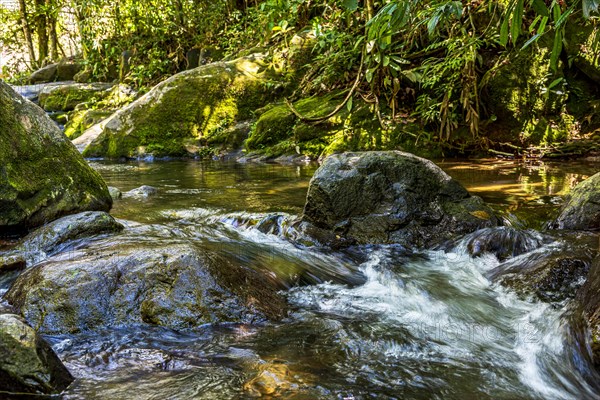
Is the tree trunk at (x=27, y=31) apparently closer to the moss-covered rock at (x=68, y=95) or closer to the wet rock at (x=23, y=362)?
the moss-covered rock at (x=68, y=95)

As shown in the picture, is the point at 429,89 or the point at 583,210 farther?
the point at 429,89

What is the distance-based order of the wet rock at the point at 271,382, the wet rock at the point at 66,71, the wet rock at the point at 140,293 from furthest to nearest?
the wet rock at the point at 66,71 → the wet rock at the point at 140,293 → the wet rock at the point at 271,382

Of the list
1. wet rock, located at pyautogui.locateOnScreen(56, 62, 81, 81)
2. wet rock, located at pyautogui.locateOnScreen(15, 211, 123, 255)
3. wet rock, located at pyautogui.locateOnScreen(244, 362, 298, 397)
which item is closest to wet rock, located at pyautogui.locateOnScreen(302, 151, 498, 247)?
wet rock, located at pyautogui.locateOnScreen(15, 211, 123, 255)

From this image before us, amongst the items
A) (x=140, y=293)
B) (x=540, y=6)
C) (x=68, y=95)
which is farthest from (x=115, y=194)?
(x=68, y=95)

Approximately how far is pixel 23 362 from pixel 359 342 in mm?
1465

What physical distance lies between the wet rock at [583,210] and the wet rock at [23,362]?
3.97m

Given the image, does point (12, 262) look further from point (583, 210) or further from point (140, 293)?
point (583, 210)

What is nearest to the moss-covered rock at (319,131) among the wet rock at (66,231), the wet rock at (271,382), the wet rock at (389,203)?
the wet rock at (389,203)

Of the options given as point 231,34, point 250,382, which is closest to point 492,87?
point 250,382

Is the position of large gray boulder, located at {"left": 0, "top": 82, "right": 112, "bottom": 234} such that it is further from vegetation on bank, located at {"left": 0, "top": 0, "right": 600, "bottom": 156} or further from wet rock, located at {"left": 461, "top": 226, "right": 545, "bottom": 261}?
wet rock, located at {"left": 461, "top": 226, "right": 545, "bottom": 261}

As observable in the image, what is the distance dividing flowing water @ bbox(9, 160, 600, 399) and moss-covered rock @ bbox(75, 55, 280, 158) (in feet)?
22.4

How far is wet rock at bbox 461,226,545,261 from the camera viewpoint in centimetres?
382

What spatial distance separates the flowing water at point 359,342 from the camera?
2.06 m

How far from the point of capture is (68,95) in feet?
53.1
